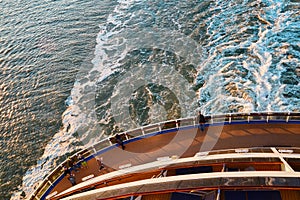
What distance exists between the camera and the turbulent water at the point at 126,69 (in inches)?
1108

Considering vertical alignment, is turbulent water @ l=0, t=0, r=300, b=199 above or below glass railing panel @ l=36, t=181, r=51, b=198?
above

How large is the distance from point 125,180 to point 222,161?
5765mm

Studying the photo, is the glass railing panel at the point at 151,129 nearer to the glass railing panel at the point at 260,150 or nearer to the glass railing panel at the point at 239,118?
the glass railing panel at the point at 239,118

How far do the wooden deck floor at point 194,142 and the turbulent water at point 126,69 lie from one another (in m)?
7.76

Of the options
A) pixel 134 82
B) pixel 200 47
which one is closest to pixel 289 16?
pixel 200 47

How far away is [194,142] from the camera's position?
63.6 ft

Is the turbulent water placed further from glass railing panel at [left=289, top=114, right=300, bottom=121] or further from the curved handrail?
glass railing panel at [left=289, top=114, right=300, bottom=121]

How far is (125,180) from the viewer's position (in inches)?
684

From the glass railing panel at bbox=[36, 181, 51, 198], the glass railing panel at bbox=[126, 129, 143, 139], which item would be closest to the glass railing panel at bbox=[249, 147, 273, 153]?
the glass railing panel at bbox=[126, 129, 143, 139]

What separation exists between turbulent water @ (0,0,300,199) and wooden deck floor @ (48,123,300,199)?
25.5 ft

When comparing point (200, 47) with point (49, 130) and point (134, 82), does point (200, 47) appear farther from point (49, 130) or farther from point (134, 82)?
point (49, 130)

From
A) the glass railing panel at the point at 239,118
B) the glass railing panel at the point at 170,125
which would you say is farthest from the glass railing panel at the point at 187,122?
the glass railing panel at the point at 239,118

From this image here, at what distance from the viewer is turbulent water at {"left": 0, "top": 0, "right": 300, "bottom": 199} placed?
92.3 feet

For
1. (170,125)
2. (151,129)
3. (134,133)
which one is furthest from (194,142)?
(134,133)
